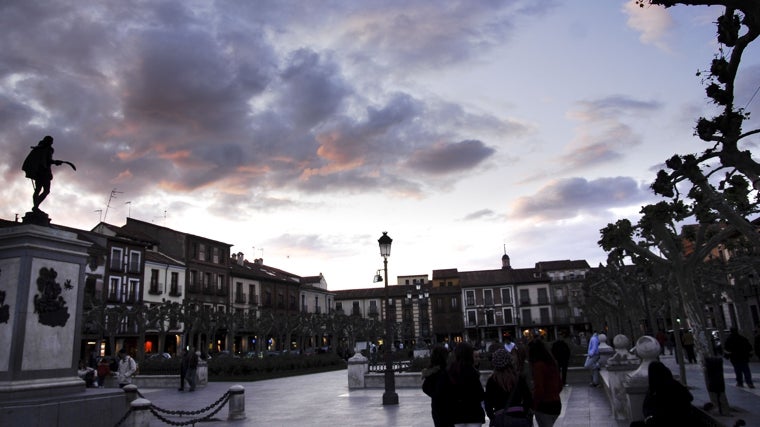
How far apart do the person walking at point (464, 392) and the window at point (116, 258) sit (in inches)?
1738

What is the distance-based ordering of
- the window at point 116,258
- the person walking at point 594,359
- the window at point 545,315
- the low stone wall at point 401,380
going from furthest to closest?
the window at point 545,315
the window at point 116,258
the low stone wall at point 401,380
the person walking at point 594,359

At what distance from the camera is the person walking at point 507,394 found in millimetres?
5598

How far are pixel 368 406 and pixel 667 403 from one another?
11092mm

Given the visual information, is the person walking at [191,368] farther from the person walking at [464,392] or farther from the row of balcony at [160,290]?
the row of balcony at [160,290]

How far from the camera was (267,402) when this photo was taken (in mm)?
17266

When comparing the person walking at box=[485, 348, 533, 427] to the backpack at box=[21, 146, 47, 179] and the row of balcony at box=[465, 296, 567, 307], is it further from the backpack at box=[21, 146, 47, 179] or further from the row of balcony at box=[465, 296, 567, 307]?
the row of balcony at box=[465, 296, 567, 307]

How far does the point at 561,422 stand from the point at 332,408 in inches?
262

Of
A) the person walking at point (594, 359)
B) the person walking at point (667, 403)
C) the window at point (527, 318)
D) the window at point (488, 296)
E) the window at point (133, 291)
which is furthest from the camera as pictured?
the window at point (488, 296)

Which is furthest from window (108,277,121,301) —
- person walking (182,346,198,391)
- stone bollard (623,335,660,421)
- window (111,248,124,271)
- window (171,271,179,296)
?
stone bollard (623,335,660,421)

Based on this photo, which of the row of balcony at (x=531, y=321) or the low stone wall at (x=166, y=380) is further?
the row of balcony at (x=531, y=321)

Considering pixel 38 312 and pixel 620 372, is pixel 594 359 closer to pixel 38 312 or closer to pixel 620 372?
pixel 620 372

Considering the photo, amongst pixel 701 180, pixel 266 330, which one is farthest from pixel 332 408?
pixel 266 330

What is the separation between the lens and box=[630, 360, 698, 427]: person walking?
191 inches

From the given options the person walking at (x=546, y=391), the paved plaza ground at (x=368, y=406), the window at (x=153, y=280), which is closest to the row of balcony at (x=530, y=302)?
the window at (x=153, y=280)
